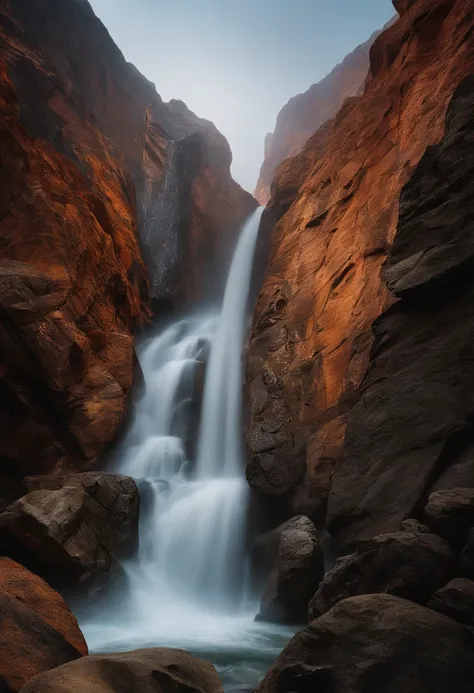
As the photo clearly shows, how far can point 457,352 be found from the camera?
8602 mm

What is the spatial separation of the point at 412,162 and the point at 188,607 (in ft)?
49.5

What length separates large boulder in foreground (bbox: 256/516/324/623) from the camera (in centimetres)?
952

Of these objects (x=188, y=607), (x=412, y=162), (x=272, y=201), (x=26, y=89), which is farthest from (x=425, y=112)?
(x=26, y=89)

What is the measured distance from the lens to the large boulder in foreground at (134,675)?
12.4 ft

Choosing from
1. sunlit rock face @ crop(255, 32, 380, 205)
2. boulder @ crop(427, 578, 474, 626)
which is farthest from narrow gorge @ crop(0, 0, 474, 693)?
sunlit rock face @ crop(255, 32, 380, 205)

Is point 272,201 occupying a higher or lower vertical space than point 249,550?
higher

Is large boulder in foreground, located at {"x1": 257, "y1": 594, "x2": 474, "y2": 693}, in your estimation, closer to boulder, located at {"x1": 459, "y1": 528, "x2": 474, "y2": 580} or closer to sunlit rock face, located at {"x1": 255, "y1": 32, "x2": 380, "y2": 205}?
boulder, located at {"x1": 459, "y1": 528, "x2": 474, "y2": 580}

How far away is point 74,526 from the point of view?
407 inches

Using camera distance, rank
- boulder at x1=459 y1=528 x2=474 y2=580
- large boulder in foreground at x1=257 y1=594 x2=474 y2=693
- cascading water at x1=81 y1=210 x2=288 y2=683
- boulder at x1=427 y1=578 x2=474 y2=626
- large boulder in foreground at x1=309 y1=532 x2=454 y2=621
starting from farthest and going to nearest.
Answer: cascading water at x1=81 y1=210 x2=288 y2=683
large boulder in foreground at x1=309 y1=532 x2=454 y2=621
boulder at x1=459 y1=528 x2=474 y2=580
boulder at x1=427 y1=578 x2=474 y2=626
large boulder in foreground at x1=257 y1=594 x2=474 y2=693

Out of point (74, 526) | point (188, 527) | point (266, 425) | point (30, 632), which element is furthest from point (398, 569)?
point (266, 425)

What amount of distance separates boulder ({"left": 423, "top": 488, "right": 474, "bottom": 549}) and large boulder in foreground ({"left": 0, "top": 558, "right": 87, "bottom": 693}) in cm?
450

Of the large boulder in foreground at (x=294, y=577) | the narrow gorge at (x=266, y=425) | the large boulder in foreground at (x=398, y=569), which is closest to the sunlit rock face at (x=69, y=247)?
the narrow gorge at (x=266, y=425)

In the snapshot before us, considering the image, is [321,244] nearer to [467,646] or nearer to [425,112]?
[425,112]

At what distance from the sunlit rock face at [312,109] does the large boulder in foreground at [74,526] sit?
6627 cm
